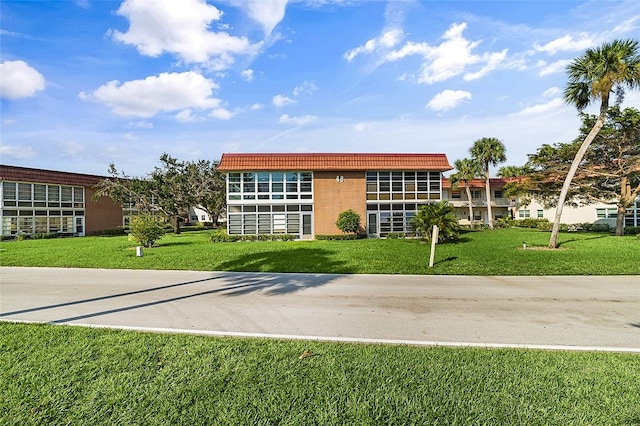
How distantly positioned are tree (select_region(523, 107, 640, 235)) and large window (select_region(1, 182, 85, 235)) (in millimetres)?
41322

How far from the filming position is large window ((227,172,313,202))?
93.9 feet

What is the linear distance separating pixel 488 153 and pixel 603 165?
1597 cm

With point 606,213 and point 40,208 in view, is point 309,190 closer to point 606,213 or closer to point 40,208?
point 40,208

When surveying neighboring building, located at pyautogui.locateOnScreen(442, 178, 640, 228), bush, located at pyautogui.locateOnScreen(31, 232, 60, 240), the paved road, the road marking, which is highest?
neighboring building, located at pyautogui.locateOnScreen(442, 178, 640, 228)

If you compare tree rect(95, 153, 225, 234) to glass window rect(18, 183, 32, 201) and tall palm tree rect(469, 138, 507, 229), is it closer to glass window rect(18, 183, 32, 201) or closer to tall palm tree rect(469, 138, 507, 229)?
glass window rect(18, 183, 32, 201)

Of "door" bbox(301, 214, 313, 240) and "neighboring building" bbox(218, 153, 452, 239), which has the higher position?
"neighboring building" bbox(218, 153, 452, 239)

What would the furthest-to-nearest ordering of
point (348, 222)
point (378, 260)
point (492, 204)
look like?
1. point (492, 204)
2. point (348, 222)
3. point (378, 260)

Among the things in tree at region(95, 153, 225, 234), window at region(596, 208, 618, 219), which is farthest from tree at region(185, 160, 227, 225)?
window at region(596, 208, 618, 219)

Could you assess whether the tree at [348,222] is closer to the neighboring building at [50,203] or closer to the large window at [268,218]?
the large window at [268,218]

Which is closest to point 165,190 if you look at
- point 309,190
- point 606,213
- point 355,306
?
point 309,190

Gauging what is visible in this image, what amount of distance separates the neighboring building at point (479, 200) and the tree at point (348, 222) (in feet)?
77.3

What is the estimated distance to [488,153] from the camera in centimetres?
4100

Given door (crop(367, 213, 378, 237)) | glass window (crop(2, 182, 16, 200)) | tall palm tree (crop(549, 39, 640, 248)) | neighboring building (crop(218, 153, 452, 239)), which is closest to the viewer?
tall palm tree (crop(549, 39, 640, 248))

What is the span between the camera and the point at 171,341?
5258 mm
